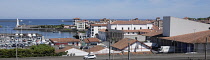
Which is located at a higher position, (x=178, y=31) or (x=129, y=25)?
(x=129, y=25)

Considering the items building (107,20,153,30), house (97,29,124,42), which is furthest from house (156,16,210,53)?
building (107,20,153,30)

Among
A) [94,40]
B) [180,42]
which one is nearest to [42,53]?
[180,42]

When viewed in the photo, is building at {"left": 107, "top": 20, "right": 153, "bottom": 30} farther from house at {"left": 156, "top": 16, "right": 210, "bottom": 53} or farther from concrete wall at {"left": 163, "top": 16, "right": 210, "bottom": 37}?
concrete wall at {"left": 163, "top": 16, "right": 210, "bottom": 37}

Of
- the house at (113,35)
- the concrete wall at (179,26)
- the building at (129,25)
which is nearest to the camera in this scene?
the concrete wall at (179,26)

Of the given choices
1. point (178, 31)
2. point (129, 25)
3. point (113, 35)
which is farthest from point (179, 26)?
point (129, 25)

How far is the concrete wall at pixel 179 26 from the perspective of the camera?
1686 centimetres

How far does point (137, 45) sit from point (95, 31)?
18104mm

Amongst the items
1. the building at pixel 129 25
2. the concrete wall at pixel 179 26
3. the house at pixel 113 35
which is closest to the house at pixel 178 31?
the concrete wall at pixel 179 26

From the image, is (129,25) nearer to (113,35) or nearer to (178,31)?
(113,35)

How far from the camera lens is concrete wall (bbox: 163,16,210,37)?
16.9m

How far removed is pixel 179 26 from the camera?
17078 mm

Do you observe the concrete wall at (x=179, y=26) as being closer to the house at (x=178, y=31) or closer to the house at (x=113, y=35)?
the house at (x=178, y=31)

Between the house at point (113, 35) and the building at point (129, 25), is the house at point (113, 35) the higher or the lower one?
the lower one

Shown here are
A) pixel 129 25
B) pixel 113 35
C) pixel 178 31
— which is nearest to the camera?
pixel 178 31
